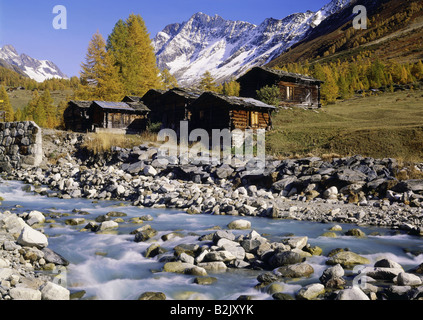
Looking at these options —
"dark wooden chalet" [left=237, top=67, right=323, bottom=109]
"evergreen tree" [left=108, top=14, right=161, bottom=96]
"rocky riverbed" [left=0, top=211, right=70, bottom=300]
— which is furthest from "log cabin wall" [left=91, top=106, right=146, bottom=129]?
"rocky riverbed" [left=0, top=211, right=70, bottom=300]

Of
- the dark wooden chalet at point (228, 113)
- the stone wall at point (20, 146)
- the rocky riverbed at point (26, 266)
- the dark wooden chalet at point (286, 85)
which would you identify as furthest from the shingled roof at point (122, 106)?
the rocky riverbed at point (26, 266)

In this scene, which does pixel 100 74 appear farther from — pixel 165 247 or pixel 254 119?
pixel 165 247

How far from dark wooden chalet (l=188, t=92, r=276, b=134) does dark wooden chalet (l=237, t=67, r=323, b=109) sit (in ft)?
37.2

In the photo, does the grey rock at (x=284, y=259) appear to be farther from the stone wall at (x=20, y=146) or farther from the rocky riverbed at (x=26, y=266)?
the stone wall at (x=20, y=146)

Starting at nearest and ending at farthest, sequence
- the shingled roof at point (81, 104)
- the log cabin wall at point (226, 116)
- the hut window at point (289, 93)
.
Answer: the log cabin wall at point (226, 116) → the shingled roof at point (81, 104) → the hut window at point (289, 93)

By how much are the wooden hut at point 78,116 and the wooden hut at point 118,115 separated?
1064 millimetres

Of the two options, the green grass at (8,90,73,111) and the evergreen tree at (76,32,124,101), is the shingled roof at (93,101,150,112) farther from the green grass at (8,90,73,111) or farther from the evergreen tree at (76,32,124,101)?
the green grass at (8,90,73,111)

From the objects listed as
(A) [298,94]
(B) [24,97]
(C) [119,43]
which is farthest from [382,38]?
(B) [24,97]

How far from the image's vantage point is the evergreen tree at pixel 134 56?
39812mm

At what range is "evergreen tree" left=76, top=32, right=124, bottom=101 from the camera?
36.2 meters

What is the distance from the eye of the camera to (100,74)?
119ft

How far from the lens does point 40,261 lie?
20.8 feet

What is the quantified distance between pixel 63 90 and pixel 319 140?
491ft
